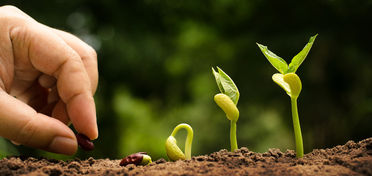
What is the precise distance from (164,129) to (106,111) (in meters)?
0.89

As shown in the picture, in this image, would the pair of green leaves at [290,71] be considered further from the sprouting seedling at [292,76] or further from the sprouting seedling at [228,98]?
the sprouting seedling at [228,98]

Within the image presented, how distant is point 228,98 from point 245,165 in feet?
0.63

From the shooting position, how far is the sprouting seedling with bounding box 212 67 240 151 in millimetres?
947

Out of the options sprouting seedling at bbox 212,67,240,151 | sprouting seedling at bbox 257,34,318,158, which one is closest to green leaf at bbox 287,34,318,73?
sprouting seedling at bbox 257,34,318,158

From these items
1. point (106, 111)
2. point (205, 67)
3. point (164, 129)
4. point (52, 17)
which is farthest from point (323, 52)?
point (52, 17)

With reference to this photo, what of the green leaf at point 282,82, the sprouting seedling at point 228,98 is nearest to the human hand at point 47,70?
the sprouting seedling at point 228,98

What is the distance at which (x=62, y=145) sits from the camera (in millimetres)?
1020

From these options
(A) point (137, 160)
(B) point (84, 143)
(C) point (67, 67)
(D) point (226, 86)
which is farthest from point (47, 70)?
(D) point (226, 86)

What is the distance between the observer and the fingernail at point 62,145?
1010 millimetres

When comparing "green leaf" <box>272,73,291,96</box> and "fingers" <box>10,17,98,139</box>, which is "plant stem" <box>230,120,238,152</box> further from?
"fingers" <box>10,17,98,139</box>

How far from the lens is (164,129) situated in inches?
183

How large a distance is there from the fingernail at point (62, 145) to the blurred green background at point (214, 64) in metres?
2.76

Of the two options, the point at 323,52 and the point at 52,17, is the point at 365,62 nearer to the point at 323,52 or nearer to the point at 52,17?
the point at 323,52

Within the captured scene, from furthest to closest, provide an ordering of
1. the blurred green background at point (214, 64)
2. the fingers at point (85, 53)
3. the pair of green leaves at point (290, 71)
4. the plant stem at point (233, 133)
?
the blurred green background at point (214, 64)
the fingers at point (85, 53)
the plant stem at point (233, 133)
the pair of green leaves at point (290, 71)
